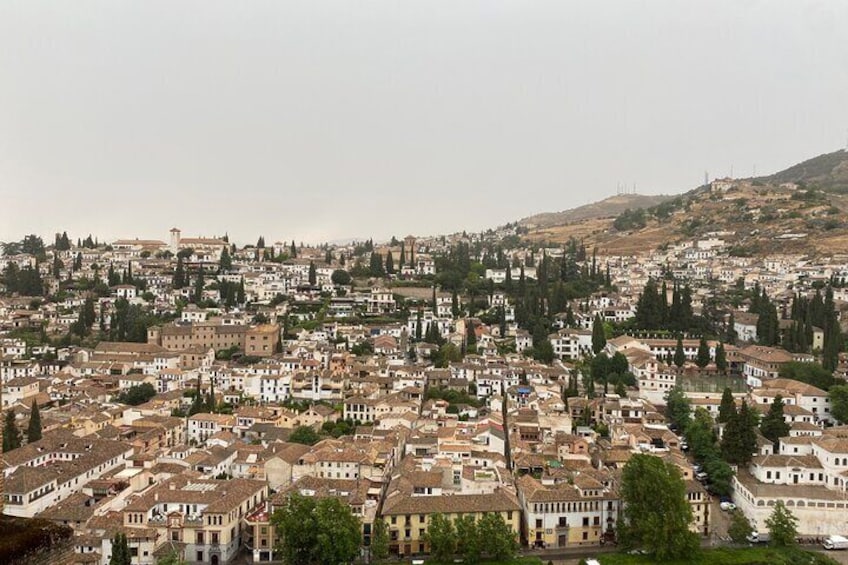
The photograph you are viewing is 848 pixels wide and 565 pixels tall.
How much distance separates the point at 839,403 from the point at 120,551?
23217mm

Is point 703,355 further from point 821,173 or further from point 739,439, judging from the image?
point 821,173

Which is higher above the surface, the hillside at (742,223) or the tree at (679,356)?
the hillside at (742,223)

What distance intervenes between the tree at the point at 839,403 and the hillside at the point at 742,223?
38.4 metres

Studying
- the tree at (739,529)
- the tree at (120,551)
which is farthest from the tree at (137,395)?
the tree at (739,529)

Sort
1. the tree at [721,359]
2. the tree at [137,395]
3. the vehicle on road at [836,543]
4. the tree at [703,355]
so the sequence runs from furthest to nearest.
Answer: the tree at [703,355], the tree at [721,359], the tree at [137,395], the vehicle on road at [836,543]

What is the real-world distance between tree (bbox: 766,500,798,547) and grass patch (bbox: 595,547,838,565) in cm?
22

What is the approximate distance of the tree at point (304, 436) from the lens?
24.0 metres

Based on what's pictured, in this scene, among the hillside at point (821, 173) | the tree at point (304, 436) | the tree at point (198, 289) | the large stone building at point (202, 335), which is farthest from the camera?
the hillside at point (821, 173)

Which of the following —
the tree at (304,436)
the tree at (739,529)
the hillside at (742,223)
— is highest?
the hillside at (742,223)

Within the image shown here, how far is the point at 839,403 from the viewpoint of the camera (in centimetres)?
2598

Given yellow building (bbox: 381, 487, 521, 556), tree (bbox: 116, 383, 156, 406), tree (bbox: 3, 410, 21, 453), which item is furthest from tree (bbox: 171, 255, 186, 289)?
yellow building (bbox: 381, 487, 521, 556)

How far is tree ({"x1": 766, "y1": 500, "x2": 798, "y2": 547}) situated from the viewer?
1800 centimetres

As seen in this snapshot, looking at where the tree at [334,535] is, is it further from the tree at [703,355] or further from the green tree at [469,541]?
the tree at [703,355]

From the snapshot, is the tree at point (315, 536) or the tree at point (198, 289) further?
the tree at point (198, 289)
